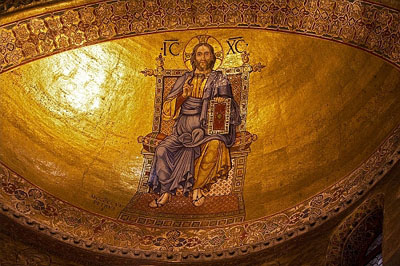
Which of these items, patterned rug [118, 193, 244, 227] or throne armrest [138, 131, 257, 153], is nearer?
patterned rug [118, 193, 244, 227]

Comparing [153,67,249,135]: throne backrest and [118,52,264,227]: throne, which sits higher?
[153,67,249,135]: throne backrest

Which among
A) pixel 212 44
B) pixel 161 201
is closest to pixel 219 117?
pixel 212 44

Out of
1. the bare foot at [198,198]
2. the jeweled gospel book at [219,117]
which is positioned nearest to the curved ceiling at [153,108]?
the jeweled gospel book at [219,117]

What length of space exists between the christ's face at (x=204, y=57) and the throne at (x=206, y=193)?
293 millimetres

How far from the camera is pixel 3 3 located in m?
14.7

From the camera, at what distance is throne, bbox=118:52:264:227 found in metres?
15.0

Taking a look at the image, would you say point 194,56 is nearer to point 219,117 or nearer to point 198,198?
point 219,117

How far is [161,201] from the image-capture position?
1516cm

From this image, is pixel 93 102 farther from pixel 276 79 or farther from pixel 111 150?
pixel 276 79

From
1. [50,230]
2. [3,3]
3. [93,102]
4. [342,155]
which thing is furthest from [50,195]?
[342,155]

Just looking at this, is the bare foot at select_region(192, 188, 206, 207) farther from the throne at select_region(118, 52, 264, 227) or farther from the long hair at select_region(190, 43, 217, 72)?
the long hair at select_region(190, 43, 217, 72)

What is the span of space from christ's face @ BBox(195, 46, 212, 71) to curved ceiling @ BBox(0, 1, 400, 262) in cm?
23

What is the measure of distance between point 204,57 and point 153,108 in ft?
3.53

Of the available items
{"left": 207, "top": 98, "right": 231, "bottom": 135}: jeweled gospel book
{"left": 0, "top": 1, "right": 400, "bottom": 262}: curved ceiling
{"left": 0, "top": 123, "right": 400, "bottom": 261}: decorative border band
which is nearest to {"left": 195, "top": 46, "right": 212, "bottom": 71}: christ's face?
{"left": 0, "top": 1, "right": 400, "bottom": 262}: curved ceiling
